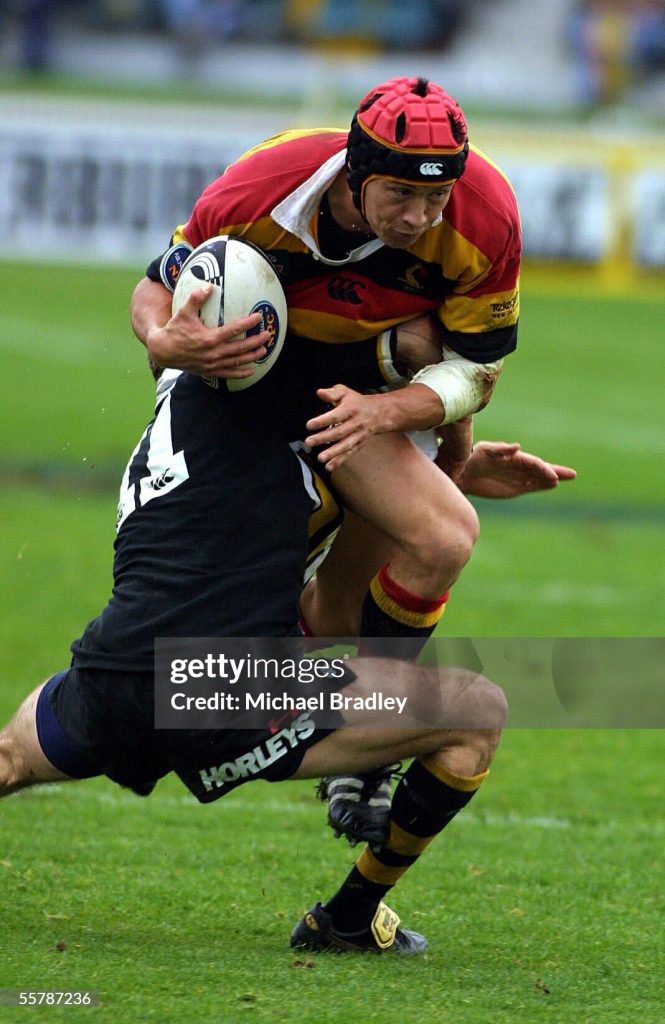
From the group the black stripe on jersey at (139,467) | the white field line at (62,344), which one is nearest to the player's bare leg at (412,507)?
the black stripe on jersey at (139,467)

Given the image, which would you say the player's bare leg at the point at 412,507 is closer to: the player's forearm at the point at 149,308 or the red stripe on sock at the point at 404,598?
the red stripe on sock at the point at 404,598

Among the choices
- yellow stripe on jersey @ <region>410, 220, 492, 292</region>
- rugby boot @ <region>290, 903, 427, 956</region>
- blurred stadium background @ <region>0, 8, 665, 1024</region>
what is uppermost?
yellow stripe on jersey @ <region>410, 220, 492, 292</region>

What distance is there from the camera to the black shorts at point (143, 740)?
4590mm

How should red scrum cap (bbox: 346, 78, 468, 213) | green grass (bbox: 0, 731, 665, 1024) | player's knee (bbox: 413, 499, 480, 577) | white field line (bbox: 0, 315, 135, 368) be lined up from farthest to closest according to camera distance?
1. white field line (bbox: 0, 315, 135, 368)
2. player's knee (bbox: 413, 499, 480, 577)
3. red scrum cap (bbox: 346, 78, 468, 213)
4. green grass (bbox: 0, 731, 665, 1024)

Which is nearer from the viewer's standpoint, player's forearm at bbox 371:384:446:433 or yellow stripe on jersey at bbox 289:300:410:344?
player's forearm at bbox 371:384:446:433

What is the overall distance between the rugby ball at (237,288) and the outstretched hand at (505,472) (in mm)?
1079

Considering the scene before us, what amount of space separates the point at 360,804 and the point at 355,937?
0.39m

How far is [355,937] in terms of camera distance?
4980 mm

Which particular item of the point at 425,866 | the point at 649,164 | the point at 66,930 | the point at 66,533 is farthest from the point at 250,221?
the point at 649,164

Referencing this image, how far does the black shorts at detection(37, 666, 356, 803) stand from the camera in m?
4.59

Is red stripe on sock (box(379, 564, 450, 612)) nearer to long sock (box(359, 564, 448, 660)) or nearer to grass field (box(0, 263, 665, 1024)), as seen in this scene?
long sock (box(359, 564, 448, 660))

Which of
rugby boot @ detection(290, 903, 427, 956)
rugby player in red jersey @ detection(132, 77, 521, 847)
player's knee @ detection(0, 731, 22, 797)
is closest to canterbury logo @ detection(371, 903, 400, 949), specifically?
rugby boot @ detection(290, 903, 427, 956)

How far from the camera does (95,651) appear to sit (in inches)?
184

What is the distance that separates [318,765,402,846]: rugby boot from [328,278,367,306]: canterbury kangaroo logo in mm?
1318
